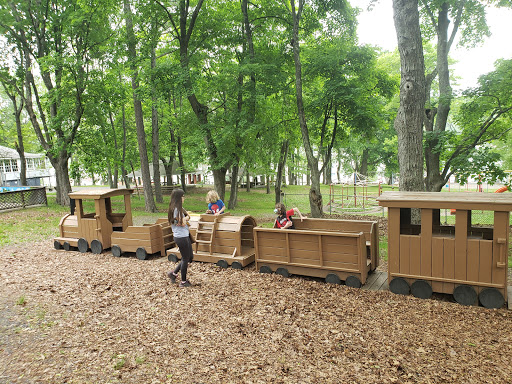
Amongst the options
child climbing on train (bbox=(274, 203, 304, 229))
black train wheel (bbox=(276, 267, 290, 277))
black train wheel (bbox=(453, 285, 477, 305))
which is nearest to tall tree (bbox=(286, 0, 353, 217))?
child climbing on train (bbox=(274, 203, 304, 229))

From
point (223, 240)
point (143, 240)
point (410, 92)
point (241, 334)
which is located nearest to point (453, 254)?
point (241, 334)

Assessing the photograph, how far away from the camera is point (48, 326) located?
5297 mm

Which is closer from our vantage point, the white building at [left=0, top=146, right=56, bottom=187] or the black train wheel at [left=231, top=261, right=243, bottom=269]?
the black train wheel at [left=231, top=261, right=243, bottom=269]

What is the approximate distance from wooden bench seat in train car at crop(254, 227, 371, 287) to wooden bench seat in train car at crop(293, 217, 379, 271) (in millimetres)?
342

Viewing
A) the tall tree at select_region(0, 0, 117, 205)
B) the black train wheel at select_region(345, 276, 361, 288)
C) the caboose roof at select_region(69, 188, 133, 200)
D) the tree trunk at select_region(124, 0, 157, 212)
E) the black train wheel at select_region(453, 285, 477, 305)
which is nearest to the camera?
the black train wheel at select_region(453, 285, 477, 305)

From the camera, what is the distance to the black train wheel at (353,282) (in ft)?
21.8

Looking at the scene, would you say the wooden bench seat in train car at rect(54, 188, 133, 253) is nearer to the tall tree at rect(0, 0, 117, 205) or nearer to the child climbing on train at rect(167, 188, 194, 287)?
the child climbing on train at rect(167, 188, 194, 287)

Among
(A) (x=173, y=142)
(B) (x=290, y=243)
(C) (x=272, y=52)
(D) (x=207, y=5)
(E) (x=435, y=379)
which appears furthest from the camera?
(A) (x=173, y=142)

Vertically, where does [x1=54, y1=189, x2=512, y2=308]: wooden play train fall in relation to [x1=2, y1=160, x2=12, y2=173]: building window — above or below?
below

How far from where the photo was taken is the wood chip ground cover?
400cm

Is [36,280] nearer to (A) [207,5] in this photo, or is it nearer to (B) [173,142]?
(A) [207,5]

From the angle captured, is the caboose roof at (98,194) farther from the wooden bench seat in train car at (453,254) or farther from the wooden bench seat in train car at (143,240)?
the wooden bench seat in train car at (453,254)

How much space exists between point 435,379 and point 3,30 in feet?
78.7

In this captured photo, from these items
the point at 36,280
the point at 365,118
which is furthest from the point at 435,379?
the point at 365,118
